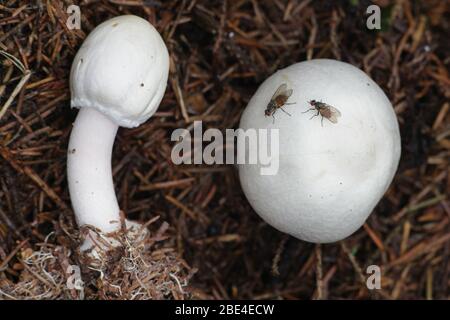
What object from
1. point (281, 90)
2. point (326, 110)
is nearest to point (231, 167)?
point (281, 90)

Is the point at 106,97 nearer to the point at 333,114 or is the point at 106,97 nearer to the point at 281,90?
the point at 281,90

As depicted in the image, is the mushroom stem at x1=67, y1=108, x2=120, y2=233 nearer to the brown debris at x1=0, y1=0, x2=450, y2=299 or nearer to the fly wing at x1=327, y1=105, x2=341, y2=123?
→ the brown debris at x1=0, y1=0, x2=450, y2=299

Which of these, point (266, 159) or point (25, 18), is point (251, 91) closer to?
point (266, 159)

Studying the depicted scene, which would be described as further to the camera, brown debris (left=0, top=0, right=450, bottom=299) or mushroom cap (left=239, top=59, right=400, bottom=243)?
brown debris (left=0, top=0, right=450, bottom=299)

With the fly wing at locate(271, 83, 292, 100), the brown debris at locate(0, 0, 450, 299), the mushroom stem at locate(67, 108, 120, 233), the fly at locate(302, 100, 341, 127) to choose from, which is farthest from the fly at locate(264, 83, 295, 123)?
the mushroom stem at locate(67, 108, 120, 233)

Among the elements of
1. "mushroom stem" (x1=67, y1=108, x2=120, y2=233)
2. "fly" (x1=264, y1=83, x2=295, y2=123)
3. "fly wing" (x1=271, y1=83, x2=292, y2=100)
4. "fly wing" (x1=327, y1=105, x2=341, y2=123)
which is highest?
"fly wing" (x1=271, y1=83, x2=292, y2=100)

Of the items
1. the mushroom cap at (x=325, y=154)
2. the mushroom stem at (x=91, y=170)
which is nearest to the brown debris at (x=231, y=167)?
the mushroom stem at (x=91, y=170)

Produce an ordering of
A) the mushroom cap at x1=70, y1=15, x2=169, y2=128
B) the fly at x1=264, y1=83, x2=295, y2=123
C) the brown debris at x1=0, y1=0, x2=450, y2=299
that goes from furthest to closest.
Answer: the brown debris at x1=0, y1=0, x2=450, y2=299 < the fly at x1=264, y1=83, x2=295, y2=123 < the mushroom cap at x1=70, y1=15, x2=169, y2=128
